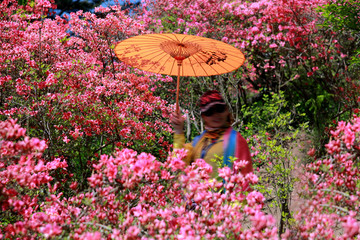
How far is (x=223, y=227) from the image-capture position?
1585 mm

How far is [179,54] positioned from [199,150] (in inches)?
48.3

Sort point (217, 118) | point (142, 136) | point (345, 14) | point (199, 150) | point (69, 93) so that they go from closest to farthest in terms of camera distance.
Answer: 1. point (217, 118)
2. point (199, 150)
3. point (69, 93)
4. point (142, 136)
5. point (345, 14)

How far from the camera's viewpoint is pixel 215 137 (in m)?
2.52

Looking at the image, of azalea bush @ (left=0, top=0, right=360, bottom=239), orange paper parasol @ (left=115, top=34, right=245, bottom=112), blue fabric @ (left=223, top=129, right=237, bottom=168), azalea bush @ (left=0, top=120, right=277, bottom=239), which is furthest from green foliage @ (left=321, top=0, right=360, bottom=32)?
azalea bush @ (left=0, top=120, right=277, bottom=239)

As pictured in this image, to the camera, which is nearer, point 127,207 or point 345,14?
point 127,207

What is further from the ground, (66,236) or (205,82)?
(66,236)

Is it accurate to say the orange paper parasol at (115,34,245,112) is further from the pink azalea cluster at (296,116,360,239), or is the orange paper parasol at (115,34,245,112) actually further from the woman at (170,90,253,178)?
the pink azalea cluster at (296,116,360,239)

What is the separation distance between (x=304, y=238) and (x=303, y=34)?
662 centimetres

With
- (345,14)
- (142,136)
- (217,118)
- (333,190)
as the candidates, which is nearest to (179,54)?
(217,118)

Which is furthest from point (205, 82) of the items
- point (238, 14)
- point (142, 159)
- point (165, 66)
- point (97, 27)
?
point (142, 159)

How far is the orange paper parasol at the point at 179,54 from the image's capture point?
299 cm

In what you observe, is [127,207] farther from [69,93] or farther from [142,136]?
[69,93]

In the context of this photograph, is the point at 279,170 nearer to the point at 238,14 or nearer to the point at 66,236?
the point at 66,236

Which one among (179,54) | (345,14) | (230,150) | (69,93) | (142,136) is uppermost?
(345,14)
